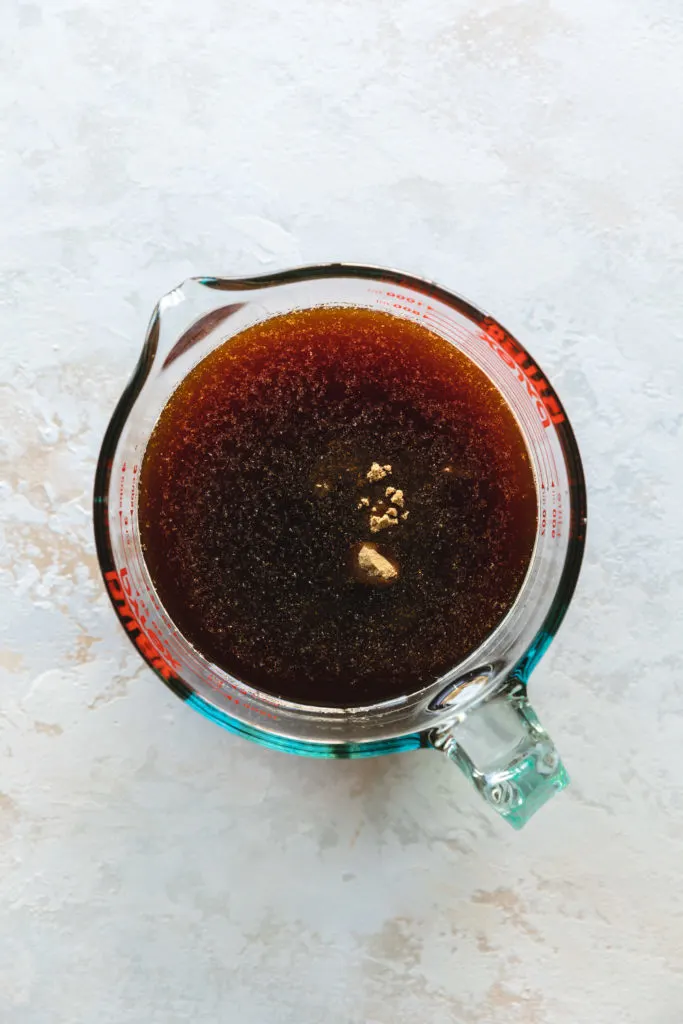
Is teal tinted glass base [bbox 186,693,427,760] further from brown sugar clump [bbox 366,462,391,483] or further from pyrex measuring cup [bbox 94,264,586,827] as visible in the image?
brown sugar clump [bbox 366,462,391,483]

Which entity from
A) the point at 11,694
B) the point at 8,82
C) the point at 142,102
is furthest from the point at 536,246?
the point at 11,694

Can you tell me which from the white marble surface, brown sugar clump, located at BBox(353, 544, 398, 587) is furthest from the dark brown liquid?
the white marble surface

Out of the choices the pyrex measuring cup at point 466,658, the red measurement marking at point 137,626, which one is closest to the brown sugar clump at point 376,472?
the pyrex measuring cup at point 466,658

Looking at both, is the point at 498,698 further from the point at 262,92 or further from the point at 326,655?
the point at 262,92

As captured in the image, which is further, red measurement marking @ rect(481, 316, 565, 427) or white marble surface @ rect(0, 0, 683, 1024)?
white marble surface @ rect(0, 0, 683, 1024)

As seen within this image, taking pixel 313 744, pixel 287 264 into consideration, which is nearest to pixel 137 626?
pixel 313 744

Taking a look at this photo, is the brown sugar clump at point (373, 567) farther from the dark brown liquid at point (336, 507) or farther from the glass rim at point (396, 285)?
the glass rim at point (396, 285)
